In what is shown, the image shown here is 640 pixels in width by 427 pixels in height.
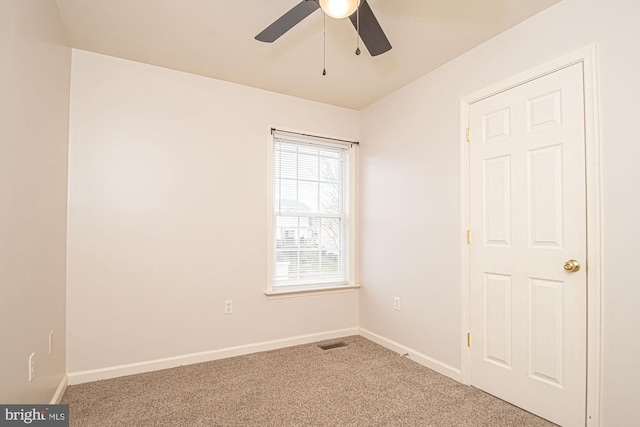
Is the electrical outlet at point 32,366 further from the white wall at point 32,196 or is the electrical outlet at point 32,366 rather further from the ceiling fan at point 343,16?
the ceiling fan at point 343,16

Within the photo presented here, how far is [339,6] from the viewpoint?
5.07ft

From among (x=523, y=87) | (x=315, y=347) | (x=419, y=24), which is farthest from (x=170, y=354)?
(x=523, y=87)

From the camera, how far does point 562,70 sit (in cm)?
205

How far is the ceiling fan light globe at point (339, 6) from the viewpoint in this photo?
5.02 feet

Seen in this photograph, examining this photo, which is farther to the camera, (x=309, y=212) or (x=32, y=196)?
(x=309, y=212)

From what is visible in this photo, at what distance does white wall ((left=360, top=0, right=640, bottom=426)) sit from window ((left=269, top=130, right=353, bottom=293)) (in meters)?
0.24

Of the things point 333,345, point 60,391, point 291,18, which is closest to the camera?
point 291,18

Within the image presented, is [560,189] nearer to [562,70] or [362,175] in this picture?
[562,70]

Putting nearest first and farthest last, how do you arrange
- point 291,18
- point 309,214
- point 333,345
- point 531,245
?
1. point 291,18
2. point 531,245
3. point 333,345
4. point 309,214

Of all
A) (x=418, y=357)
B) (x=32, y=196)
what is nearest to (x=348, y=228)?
(x=418, y=357)

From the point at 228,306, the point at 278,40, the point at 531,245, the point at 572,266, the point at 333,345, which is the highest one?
the point at 278,40

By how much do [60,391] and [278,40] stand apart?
2.90 meters

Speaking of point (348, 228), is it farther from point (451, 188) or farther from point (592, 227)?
point (592, 227)

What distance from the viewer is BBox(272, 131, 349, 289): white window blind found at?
138 inches
